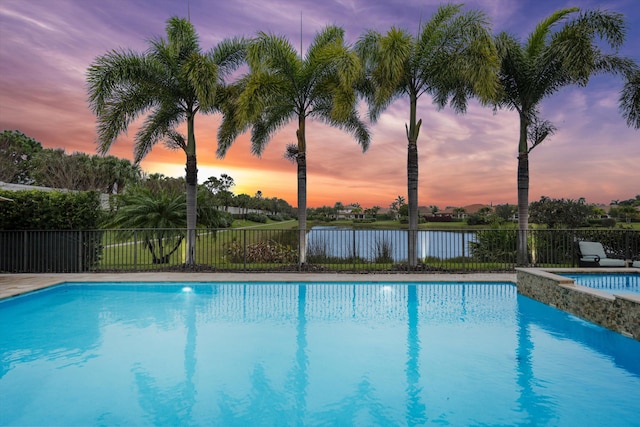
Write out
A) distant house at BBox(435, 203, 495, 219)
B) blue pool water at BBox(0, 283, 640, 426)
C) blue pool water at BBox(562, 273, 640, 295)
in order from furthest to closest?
distant house at BBox(435, 203, 495, 219) → blue pool water at BBox(562, 273, 640, 295) → blue pool water at BBox(0, 283, 640, 426)

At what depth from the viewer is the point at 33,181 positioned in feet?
158

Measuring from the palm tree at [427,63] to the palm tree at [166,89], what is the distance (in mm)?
4384

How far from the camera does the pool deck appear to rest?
388 inches

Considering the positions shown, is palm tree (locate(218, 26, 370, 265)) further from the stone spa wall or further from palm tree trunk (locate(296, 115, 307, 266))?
the stone spa wall

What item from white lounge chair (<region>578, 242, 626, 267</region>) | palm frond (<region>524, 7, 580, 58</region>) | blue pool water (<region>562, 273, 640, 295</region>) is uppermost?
palm frond (<region>524, 7, 580, 58</region>)

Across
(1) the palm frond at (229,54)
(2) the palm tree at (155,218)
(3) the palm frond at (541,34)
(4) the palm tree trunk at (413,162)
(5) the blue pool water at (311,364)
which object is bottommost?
(5) the blue pool water at (311,364)

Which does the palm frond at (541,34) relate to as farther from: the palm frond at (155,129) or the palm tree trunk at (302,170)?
the palm frond at (155,129)

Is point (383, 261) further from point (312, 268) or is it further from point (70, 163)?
point (70, 163)

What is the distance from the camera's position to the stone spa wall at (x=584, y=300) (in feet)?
18.6

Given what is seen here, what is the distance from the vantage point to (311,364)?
4816mm

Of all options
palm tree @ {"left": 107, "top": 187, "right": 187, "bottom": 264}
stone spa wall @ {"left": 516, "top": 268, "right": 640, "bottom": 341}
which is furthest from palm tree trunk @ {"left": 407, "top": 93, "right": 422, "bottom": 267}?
palm tree @ {"left": 107, "top": 187, "right": 187, "bottom": 264}

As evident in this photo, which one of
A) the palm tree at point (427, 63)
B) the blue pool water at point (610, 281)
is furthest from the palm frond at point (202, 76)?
the blue pool water at point (610, 281)

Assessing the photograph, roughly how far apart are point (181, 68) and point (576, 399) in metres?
11.9

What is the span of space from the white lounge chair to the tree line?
1476 mm
